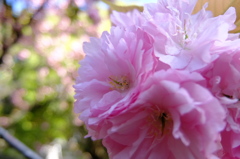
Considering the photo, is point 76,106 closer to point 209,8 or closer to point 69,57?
point 209,8

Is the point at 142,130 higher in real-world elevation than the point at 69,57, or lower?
higher

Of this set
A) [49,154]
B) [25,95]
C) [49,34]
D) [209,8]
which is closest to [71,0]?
[49,34]

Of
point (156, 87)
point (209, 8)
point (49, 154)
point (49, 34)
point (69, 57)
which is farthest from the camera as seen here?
point (49, 154)

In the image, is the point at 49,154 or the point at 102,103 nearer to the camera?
the point at 102,103

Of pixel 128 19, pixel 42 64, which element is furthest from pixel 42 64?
pixel 128 19

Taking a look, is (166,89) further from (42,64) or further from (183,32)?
(42,64)

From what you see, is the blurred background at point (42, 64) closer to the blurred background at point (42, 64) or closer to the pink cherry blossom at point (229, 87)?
the blurred background at point (42, 64)
